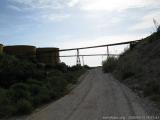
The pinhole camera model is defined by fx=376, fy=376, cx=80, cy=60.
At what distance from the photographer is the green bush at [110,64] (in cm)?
4269

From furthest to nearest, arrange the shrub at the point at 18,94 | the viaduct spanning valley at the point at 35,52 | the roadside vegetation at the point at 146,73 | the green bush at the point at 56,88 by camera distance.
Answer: the viaduct spanning valley at the point at 35,52 < the green bush at the point at 56,88 < the roadside vegetation at the point at 146,73 < the shrub at the point at 18,94

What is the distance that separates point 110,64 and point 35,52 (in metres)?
13.2

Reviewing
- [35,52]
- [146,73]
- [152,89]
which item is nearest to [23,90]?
[152,89]

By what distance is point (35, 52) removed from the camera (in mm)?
52125

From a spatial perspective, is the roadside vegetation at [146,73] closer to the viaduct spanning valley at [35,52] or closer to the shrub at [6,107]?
the shrub at [6,107]

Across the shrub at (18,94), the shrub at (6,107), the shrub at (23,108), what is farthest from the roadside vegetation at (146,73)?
the shrub at (6,107)

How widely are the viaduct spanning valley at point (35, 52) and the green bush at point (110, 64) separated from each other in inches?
402

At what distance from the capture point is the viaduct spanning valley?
49125mm

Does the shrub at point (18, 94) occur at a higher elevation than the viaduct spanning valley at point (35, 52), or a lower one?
lower

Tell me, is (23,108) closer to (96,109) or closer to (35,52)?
(96,109)

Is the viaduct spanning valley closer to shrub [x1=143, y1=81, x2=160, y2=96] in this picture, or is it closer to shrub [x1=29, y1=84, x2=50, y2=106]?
shrub [x1=29, y1=84, x2=50, y2=106]

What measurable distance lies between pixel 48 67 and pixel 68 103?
29.0 meters

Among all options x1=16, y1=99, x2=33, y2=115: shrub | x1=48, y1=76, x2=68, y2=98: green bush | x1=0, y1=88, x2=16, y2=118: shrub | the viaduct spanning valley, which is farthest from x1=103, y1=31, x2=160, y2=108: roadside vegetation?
the viaduct spanning valley

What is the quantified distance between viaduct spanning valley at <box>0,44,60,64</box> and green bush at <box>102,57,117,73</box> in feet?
33.5
